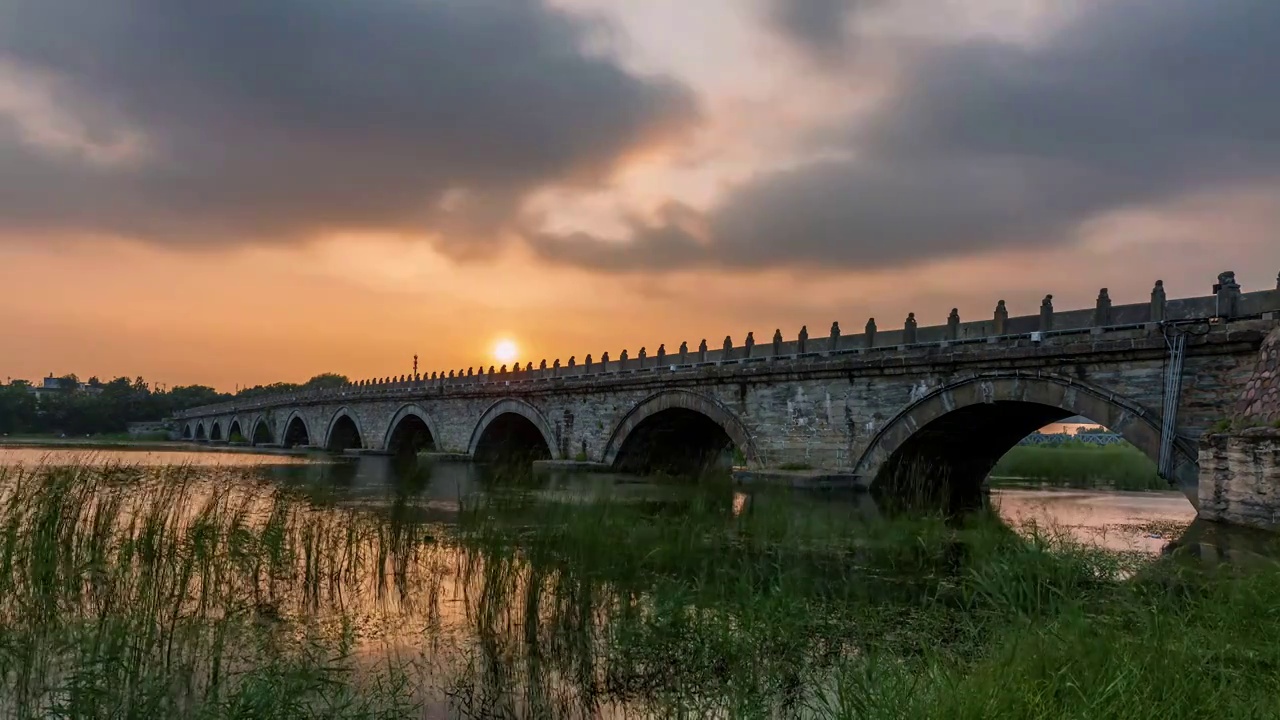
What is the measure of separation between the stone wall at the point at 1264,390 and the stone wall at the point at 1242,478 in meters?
0.45

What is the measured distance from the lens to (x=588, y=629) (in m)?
6.29

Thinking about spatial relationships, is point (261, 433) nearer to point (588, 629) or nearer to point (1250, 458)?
point (588, 629)

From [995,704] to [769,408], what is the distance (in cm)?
1957

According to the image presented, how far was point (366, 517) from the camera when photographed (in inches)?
479

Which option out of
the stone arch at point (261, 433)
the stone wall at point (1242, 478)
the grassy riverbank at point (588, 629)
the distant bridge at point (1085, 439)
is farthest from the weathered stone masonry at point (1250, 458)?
the stone arch at point (261, 433)

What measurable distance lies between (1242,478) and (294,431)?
70.4 m

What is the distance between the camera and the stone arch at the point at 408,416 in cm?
4406

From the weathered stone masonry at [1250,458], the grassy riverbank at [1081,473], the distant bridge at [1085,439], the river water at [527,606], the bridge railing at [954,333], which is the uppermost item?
the bridge railing at [954,333]

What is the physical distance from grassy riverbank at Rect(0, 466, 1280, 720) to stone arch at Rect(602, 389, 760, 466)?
14.2 m

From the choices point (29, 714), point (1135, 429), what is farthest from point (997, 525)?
point (29, 714)

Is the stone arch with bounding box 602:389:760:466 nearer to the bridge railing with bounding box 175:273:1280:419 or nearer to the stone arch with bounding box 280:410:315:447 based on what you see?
the bridge railing with bounding box 175:273:1280:419

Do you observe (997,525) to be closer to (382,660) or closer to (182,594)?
(382,660)

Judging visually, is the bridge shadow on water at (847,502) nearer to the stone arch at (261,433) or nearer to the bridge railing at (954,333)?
the bridge railing at (954,333)

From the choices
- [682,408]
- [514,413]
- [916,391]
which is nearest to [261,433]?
[514,413]
